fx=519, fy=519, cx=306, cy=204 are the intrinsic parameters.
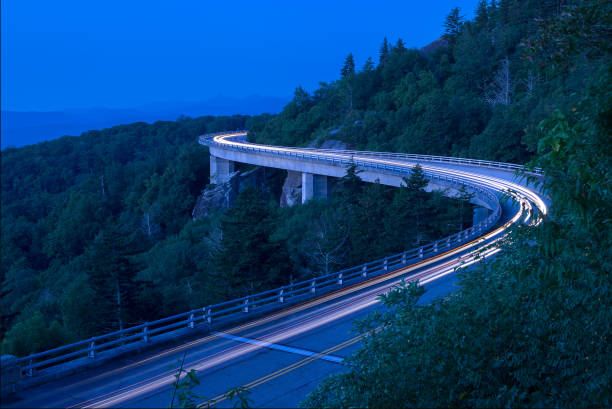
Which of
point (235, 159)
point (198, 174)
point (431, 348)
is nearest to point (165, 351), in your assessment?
→ point (431, 348)

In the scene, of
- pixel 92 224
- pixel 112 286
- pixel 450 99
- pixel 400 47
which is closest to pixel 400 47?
pixel 400 47

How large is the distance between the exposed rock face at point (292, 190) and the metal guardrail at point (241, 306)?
85.7 ft

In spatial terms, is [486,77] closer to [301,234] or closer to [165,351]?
[301,234]

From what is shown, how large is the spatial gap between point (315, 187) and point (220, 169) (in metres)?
27.6

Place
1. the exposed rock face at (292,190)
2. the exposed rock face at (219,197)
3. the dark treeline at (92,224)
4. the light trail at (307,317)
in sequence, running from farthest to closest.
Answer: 1. the exposed rock face at (219,197)
2. the exposed rock face at (292,190)
3. the dark treeline at (92,224)
4. the light trail at (307,317)

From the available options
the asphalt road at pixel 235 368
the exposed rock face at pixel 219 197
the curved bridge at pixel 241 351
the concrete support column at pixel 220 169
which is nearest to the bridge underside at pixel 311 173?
the concrete support column at pixel 220 169

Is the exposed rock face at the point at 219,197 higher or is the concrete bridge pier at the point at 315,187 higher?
the concrete bridge pier at the point at 315,187

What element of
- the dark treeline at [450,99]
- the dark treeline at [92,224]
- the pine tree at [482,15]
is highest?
the pine tree at [482,15]

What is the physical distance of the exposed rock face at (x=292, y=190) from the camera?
65.0m

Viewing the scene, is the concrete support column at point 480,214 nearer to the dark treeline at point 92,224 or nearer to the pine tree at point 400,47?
the dark treeline at point 92,224

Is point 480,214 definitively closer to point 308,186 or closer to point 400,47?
point 308,186

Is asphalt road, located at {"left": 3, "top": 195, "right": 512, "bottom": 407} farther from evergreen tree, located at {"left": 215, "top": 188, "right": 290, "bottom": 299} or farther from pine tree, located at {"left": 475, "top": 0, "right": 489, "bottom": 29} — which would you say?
pine tree, located at {"left": 475, "top": 0, "right": 489, "bottom": 29}

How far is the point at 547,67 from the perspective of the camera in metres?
7.63

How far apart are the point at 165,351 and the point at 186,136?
466 feet
